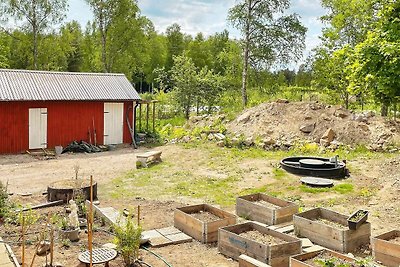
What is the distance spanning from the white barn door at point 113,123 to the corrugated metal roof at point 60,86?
53 cm

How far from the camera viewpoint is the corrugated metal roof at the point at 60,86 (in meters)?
17.0

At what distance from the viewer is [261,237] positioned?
712 cm

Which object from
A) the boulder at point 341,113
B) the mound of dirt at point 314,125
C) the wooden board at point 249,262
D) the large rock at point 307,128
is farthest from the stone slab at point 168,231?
the boulder at point 341,113

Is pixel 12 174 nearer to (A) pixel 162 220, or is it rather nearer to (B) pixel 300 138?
(A) pixel 162 220

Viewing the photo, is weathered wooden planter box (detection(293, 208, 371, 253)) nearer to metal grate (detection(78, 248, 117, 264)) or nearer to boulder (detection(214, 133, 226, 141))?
metal grate (detection(78, 248, 117, 264))

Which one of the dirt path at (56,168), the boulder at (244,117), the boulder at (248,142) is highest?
the boulder at (244,117)

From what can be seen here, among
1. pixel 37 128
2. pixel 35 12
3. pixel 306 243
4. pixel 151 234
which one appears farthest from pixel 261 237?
pixel 35 12

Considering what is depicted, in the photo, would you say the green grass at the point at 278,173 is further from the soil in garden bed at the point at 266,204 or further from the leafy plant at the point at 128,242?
the leafy plant at the point at 128,242

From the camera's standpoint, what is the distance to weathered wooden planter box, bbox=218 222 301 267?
6.31m

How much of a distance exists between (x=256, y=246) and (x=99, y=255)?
2440 mm

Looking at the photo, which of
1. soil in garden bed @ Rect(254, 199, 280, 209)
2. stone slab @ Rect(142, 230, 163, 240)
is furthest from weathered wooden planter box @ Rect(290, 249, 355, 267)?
stone slab @ Rect(142, 230, 163, 240)

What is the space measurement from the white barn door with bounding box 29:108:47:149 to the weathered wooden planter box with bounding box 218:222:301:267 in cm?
1261

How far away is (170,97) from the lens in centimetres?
2692

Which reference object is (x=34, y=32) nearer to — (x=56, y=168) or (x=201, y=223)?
(x=56, y=168)
